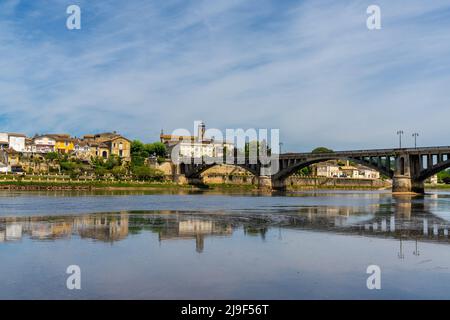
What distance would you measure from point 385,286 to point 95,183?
9722 cm

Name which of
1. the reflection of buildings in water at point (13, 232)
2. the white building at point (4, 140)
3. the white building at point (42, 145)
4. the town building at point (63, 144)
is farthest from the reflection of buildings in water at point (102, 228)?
the town building at point (63, 144)

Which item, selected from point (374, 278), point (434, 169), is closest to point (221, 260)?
point (374, 278)

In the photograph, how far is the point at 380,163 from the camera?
9481 cm

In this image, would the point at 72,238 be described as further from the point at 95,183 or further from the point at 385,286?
the point at 95,183

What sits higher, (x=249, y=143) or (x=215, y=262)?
(x=249, y=143)

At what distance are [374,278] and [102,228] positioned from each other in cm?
1700

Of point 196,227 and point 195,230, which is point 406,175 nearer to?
point 196,227

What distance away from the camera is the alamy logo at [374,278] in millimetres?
14281

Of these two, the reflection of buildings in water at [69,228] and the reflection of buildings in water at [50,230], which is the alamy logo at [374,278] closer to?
the reflection of buildings in water at [69,228]

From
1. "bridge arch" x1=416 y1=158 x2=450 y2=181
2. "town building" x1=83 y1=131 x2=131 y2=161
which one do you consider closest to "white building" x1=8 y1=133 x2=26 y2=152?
"town building" x1=83 y1=131 x2=131 y2=161

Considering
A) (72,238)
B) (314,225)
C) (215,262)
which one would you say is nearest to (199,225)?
(314,225)

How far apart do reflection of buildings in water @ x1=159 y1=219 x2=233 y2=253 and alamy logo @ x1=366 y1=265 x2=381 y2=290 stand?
6.73 m
